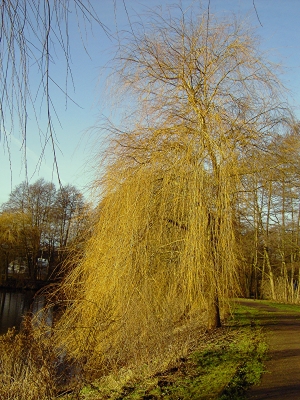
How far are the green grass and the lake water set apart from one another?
15.4 ft

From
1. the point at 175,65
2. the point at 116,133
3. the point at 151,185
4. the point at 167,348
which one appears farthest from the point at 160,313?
the point at 175,65

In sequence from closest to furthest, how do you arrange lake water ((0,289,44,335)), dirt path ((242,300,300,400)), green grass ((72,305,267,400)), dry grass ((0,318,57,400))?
dirt path ((242,300,300,400))
green grass ((72,305,267,400))
dry grass ((0,318,57,400))
lake water ((0,289,44,335))

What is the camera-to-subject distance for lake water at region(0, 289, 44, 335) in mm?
11127

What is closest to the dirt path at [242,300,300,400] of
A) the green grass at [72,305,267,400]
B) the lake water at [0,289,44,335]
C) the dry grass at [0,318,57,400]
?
the green grass at [72,305,267,400]

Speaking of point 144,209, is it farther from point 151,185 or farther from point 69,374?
point 69,374

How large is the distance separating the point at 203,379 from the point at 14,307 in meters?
16.4

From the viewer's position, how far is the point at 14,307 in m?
19.1

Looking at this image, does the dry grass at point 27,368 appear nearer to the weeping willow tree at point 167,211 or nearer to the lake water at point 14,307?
the weeping willow tree at point 167,211

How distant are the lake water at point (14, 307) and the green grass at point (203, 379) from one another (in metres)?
4.68

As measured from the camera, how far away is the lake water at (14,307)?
11.1 m

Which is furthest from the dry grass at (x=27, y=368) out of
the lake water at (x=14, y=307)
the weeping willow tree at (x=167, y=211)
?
the lake water at (x=14, y=307)

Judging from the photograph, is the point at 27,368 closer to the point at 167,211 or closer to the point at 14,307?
the point at 167,211

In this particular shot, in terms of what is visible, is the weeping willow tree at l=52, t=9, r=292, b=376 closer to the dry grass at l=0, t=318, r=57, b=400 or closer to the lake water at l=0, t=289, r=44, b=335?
the dry grass at l=0, t=318, r=57, b=400

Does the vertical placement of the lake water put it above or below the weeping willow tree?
below
